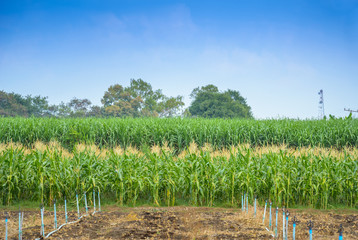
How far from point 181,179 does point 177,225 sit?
2503mm

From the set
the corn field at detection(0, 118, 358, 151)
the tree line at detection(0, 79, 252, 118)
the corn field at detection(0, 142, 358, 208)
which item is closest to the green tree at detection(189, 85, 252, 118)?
the tree line at detection(0, 79, 252, 118)

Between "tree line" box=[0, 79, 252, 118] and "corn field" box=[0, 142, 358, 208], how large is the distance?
3346 cm

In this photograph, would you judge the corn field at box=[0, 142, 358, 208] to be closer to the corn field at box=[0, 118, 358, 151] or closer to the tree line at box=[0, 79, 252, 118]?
the corn field at box=[0, 118, 358, 151]

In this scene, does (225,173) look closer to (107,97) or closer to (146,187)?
(146,187)

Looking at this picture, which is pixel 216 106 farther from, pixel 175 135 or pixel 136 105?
pixel 175 135

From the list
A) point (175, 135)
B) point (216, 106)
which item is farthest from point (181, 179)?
point (216, 106)

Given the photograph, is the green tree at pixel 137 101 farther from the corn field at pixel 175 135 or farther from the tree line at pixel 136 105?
the corn field at pixel 175 135

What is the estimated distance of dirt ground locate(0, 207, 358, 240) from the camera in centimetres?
642

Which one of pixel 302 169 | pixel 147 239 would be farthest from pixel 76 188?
pixel 302 169

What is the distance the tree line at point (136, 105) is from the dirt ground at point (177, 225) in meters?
35.2

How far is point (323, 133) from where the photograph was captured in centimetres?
1950

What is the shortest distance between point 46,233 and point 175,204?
13.3 ft

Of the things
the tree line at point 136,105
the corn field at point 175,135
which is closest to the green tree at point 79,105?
the tree line at point 136,105

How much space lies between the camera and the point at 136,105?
162 feet
